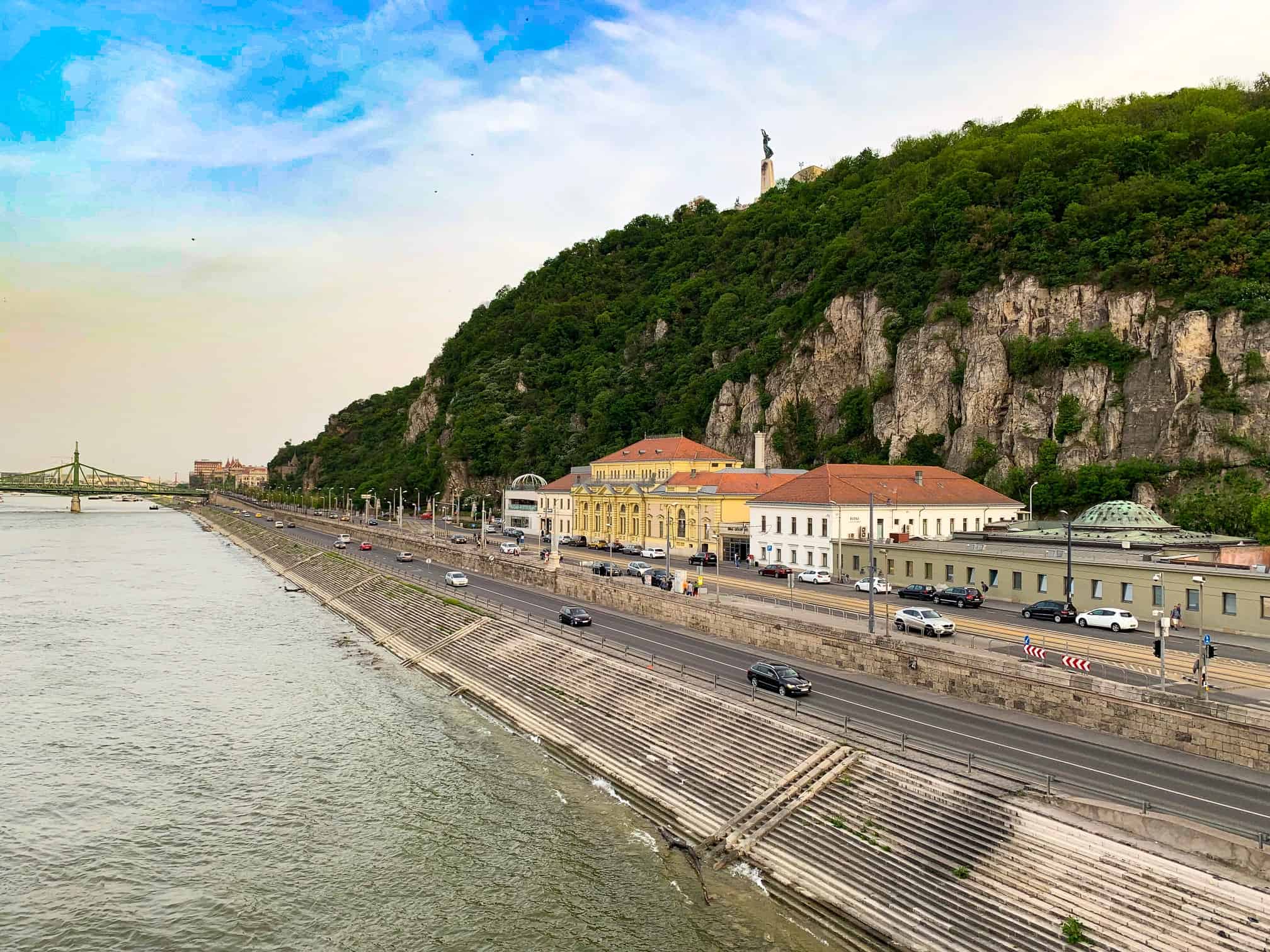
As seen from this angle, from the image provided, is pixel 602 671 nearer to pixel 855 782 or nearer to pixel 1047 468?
pixel 855 782

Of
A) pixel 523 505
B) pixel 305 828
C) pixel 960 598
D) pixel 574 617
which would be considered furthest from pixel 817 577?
pixel 523 505

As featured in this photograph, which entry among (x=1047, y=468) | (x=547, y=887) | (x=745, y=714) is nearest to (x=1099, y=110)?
(x=1047, y=468)

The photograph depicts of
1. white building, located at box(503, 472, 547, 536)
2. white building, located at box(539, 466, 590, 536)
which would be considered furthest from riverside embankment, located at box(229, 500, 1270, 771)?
white building, located at box(503, 472, 547, 536)

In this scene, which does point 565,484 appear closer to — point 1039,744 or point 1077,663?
point 1077,663

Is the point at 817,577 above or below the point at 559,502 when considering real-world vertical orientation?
below

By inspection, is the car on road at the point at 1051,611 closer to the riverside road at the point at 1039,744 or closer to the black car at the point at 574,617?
the riverside road at the point at 1039,744

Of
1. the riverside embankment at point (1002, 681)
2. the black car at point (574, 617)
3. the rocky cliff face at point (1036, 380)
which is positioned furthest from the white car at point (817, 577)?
the rocky cliff face at point (1036, 380)

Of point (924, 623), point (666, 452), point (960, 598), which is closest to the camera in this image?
point (924, 623)

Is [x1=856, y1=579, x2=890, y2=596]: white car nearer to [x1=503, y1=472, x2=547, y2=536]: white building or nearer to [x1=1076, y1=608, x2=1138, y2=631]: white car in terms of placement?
[x1=1076, y1=608, x2=1138, y2=631]: white car
